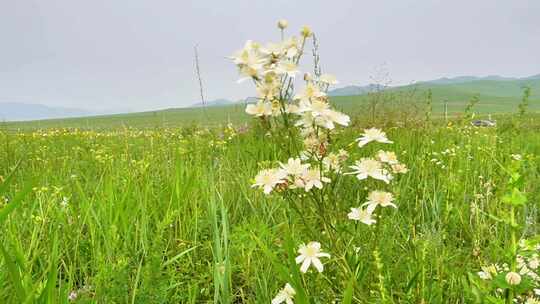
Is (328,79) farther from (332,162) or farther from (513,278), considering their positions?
(513,278)

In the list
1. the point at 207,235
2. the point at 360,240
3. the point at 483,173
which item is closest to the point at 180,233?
the point at 207,235

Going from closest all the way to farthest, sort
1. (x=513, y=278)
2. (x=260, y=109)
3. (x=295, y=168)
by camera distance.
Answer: (x=513, y=278) → (x=295, y=168) → (x=260, y=109)

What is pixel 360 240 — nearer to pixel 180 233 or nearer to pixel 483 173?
pixel 180 233

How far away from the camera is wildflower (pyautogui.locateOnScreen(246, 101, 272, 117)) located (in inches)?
60.1

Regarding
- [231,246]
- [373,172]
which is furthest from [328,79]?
[231,246]

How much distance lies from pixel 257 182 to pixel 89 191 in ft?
7.83

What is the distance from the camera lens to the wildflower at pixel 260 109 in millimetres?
1525

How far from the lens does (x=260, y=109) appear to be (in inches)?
60.6

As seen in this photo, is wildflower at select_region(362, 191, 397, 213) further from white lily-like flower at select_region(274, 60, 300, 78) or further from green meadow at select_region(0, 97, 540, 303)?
white lily-like flower at select_region(274, 60, 300, 78)

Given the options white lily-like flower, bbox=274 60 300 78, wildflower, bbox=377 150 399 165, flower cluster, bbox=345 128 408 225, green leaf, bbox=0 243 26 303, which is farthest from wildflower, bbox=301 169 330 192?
green leaf, bbox=0 243 26 303

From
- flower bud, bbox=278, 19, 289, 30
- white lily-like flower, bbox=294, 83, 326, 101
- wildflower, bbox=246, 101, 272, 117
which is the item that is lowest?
wildflower, bbox=246, 101, 272, 117

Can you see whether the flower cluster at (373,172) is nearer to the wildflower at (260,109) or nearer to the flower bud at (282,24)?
the wildflower at (260,109)

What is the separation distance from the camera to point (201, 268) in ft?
7.16

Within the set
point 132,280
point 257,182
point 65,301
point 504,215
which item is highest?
point 257,182
